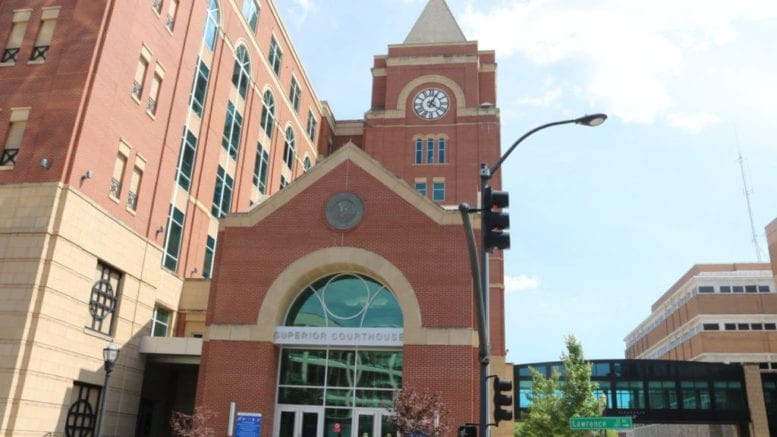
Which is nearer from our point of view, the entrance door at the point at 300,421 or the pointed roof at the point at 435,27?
the entrance door at the point at 300,421

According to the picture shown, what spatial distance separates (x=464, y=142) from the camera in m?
54.7

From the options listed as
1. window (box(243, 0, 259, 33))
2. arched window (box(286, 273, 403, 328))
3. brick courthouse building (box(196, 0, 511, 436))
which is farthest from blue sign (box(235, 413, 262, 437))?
window (box(243, 0, 259, 33))

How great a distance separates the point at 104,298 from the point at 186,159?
1105 centimetres

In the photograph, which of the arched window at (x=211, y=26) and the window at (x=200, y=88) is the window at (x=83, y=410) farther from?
the arched window at (x=211, y=26)

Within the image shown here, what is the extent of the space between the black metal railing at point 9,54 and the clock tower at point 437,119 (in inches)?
1289

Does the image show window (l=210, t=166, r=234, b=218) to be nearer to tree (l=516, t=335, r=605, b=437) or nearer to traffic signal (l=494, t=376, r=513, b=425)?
tree (l=516, t=335, r=605, b=437)

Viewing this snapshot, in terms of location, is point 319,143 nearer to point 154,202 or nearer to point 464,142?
point 464,142

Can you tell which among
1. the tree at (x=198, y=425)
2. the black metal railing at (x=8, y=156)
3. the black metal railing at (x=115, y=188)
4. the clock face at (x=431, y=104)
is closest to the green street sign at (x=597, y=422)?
the tree at (x=198, y=425)

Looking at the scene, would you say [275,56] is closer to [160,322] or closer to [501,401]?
[160,322]

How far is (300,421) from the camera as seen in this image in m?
22.5

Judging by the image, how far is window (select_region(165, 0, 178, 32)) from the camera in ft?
102

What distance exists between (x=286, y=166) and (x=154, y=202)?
70.0 feet

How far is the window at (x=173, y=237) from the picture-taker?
105 feet

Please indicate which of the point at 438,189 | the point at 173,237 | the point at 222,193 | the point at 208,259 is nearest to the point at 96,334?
the point at 173,237
